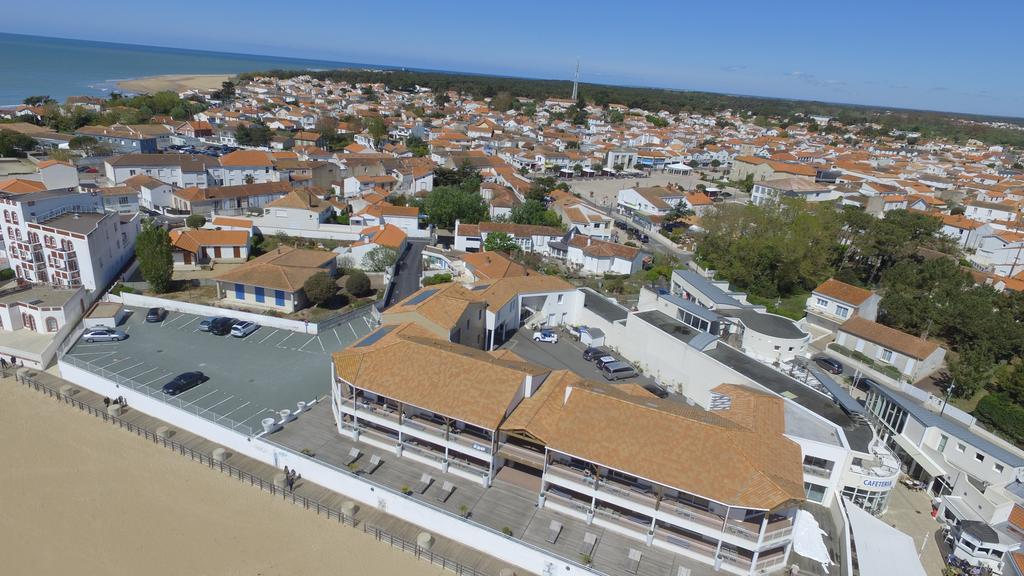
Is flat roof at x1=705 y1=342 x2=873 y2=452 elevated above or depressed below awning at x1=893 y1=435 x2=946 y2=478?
above

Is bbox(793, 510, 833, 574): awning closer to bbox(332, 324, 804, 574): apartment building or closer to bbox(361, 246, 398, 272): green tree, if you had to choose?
bbox(332, 324, 804, 574): apartment building

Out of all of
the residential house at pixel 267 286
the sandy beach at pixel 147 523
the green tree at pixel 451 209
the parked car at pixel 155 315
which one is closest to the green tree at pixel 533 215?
the green tree at pixel 451 209

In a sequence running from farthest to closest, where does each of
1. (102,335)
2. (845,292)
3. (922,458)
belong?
(845,292) → (102,335) → (922,458)

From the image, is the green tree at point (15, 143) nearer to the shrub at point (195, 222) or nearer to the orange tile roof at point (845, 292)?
the shrub at point (195, 222)

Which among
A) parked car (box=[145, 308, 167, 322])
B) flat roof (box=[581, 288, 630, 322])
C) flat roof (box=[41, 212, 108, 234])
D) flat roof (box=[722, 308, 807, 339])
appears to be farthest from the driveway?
flat roof (box=[722, 308, 807, 339])

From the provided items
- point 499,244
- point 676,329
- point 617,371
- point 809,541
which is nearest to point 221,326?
point 499,244

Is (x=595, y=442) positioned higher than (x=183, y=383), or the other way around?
(x=595, y=442)

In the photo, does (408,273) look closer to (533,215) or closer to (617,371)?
(533,215)
